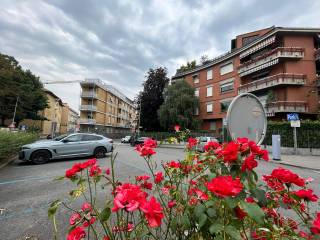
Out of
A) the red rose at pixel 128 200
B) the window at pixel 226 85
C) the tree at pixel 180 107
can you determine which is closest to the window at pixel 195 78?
the tree at pixel 180 107

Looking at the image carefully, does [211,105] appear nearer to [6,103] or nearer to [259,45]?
[259,45]

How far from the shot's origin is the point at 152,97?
37219mm

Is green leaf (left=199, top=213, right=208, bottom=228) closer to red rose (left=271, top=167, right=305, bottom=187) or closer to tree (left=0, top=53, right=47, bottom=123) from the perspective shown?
red rose (left=271, top=167, right=305, bottom=187)

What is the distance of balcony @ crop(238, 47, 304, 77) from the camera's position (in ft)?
72.7

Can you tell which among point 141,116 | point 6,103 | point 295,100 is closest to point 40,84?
point 6,103

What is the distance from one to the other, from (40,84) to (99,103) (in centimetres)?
1369

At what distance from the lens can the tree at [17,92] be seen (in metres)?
31.5

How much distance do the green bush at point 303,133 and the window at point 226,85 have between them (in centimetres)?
1092

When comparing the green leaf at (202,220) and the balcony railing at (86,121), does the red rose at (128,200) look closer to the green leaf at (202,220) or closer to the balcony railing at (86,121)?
the green leaf at (202,220)

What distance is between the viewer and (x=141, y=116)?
3834 cm

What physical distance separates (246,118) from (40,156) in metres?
10.8

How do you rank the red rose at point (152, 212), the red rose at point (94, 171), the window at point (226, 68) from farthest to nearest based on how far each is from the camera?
1. the window at point (226, 68)
2. the red rose at point (94, 171)
3. the red rose at point (152, 212)

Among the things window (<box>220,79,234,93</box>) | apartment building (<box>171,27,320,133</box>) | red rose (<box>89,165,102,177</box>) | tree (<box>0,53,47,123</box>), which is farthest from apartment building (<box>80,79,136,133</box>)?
red rose (<box>89,165,102,177</box>)

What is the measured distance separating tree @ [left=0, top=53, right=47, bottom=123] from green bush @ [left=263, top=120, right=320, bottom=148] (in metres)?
36.7
